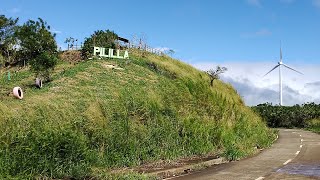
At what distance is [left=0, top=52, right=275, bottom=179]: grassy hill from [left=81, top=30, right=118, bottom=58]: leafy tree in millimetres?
9900

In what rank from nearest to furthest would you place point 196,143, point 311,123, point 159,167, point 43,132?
point 43,132 → point 159,167 → point 196,143 → point 311,123

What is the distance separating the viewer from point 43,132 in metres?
11.4

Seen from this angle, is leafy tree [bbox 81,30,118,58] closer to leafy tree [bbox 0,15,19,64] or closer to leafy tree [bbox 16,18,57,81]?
leafy tree [bbox 16,18,57,81]

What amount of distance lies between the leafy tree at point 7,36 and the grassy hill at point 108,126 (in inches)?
1160

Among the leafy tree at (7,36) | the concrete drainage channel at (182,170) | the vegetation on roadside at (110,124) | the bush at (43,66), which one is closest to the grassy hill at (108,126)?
the vegetation on roadside at (110,124)

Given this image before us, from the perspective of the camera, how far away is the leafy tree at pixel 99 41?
4125cm

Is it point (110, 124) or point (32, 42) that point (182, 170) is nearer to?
point (110, 124)

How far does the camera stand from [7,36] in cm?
5812

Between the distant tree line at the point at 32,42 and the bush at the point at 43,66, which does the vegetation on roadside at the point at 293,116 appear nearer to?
the distant tree line at the point at 32,42

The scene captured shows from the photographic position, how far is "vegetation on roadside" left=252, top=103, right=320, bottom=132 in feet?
208

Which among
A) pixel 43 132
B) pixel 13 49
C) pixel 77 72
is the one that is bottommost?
pixel 43 132

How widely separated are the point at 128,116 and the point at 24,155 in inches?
237

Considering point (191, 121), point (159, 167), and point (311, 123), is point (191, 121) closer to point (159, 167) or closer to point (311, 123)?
point (159, 167)

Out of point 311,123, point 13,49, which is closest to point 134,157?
point 13,49
